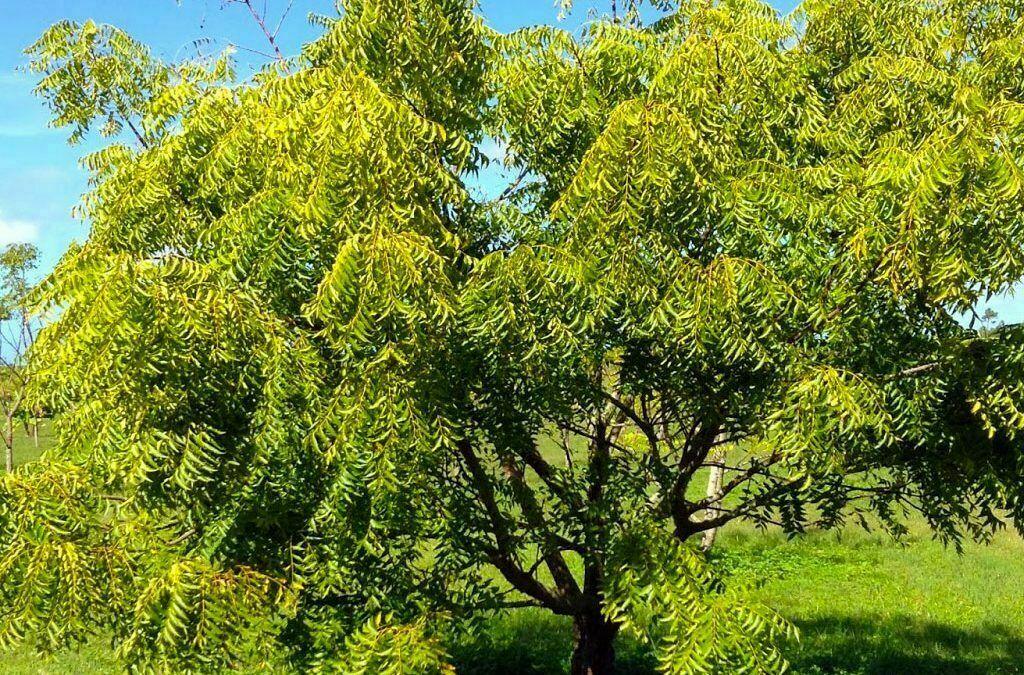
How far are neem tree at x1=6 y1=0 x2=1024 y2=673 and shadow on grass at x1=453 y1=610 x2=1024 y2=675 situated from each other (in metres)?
6.33

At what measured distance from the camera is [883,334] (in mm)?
6617

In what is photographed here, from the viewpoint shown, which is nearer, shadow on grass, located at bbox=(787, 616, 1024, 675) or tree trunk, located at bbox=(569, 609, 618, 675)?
tree trunk, located at bbox=(569, 609, 618, 675)

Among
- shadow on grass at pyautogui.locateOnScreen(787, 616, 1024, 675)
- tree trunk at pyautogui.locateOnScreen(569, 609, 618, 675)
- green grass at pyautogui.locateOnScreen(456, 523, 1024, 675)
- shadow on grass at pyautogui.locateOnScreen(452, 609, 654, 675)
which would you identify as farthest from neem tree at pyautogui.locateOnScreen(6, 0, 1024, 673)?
shadow on grass at pyautogui.locateOnScreen(787, 616, 1024, 675)

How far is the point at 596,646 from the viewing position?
973 cm

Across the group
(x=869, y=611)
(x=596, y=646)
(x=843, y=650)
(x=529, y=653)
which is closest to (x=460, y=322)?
(x=596, y=646)

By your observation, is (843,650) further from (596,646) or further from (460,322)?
(460,322)

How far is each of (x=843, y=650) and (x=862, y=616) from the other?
7.88 feet

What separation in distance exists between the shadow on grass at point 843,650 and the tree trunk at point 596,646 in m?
2.36

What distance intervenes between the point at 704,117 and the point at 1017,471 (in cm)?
353

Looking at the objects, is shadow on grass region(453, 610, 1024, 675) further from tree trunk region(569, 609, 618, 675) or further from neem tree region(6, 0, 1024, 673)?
neem tree region(6, 0, 1024, 673)

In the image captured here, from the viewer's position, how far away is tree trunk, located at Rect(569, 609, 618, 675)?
967 centimetres

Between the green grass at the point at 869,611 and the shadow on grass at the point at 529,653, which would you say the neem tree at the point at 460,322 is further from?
the shadow on grass at the point at 529,653

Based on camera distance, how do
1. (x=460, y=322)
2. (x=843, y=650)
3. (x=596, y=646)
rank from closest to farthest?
(x=460, y=322) → (x=596, y=646) → (x=843, y=650)

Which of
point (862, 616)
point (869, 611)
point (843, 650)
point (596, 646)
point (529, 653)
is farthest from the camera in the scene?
point (869, 611)
